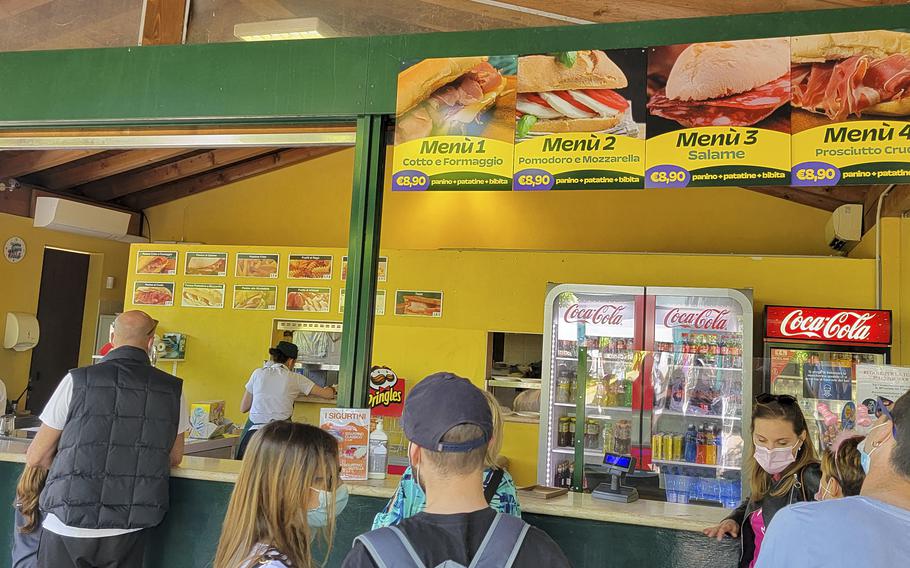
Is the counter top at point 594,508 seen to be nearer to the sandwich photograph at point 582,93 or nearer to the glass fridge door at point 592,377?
the sandwich photograph at point 582,93

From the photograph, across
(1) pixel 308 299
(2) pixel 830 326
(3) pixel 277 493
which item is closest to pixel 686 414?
(2) pixel 830 326

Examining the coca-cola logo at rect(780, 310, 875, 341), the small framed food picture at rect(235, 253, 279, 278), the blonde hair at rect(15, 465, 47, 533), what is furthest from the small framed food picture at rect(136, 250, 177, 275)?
the coca-cola logo at rect(780, 310, 875, 341)

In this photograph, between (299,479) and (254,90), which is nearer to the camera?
(299,479)

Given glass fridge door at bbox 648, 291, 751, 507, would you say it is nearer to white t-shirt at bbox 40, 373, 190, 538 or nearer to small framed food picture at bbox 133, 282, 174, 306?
white t-shirt at bbox 40, 373, 190, 538

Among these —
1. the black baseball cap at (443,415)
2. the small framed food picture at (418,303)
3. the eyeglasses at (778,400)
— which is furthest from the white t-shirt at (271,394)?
the black baseball cap at (443,415)

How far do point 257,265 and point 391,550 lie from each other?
724 cm

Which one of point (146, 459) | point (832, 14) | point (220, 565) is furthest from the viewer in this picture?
point (832, 14)

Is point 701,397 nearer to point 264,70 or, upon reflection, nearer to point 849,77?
point 849,77

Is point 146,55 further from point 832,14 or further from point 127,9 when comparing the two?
point 832,14

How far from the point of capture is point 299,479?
1794 mm

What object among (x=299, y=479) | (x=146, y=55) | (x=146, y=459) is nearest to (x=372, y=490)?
(x=146, y=459)

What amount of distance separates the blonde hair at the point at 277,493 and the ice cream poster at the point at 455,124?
6.21 feet

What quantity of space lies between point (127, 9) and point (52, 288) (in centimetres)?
698

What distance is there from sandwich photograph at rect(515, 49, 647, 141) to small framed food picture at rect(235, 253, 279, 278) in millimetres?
5269
